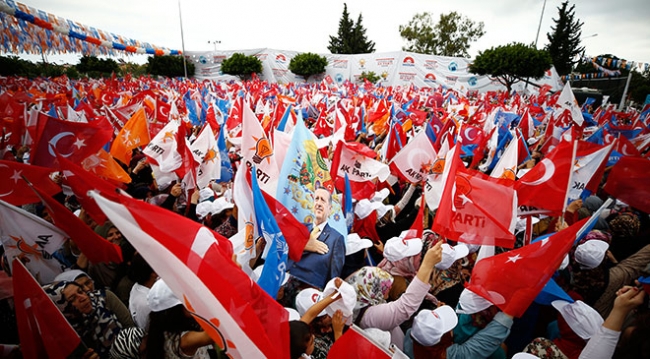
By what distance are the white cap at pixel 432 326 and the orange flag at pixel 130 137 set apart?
4854 mm

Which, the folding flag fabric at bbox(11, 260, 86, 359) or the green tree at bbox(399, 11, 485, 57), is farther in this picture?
the green tree at bbox(399, 11, 485, 57)

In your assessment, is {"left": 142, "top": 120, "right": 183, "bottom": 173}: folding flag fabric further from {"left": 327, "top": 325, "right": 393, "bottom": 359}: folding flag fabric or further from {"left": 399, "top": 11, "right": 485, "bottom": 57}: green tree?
{"left": 399, "top": 11, "right": 485, "bottom": 57}: green tree

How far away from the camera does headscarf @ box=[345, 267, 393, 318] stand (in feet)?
7.07

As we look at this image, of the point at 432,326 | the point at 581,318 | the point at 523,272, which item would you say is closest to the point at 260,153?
the point at 432,326

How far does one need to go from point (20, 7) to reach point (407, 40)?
141ft

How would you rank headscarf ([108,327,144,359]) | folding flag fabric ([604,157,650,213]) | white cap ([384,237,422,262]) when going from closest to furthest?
1. headscarf ([108,327,144,359])
2. white cap ([384,237,422,262])
3. folding flag fabric ([604,157,650,213])

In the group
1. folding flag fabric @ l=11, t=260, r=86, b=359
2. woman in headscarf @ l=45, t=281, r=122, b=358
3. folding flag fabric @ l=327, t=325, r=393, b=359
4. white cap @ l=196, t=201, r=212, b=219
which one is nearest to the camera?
folding flag fabric @ l=327, t=325, r=393, b=359

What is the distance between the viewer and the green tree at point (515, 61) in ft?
70.8

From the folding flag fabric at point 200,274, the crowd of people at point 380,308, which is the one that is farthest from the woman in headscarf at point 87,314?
the folding flag fabric at point 200,274

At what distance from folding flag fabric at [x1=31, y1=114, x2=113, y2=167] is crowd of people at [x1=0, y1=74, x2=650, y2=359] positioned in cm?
113

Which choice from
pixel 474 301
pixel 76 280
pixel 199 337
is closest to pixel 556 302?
pixel 474 301

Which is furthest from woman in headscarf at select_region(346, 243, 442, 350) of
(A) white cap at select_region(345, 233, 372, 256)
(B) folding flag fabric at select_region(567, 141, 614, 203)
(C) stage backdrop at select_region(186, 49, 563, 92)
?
(C) stage backdrop at select_region(186, 49, 563, 92)

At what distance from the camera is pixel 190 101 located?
10047 mm

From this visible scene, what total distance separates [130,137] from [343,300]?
4808 millimetres
